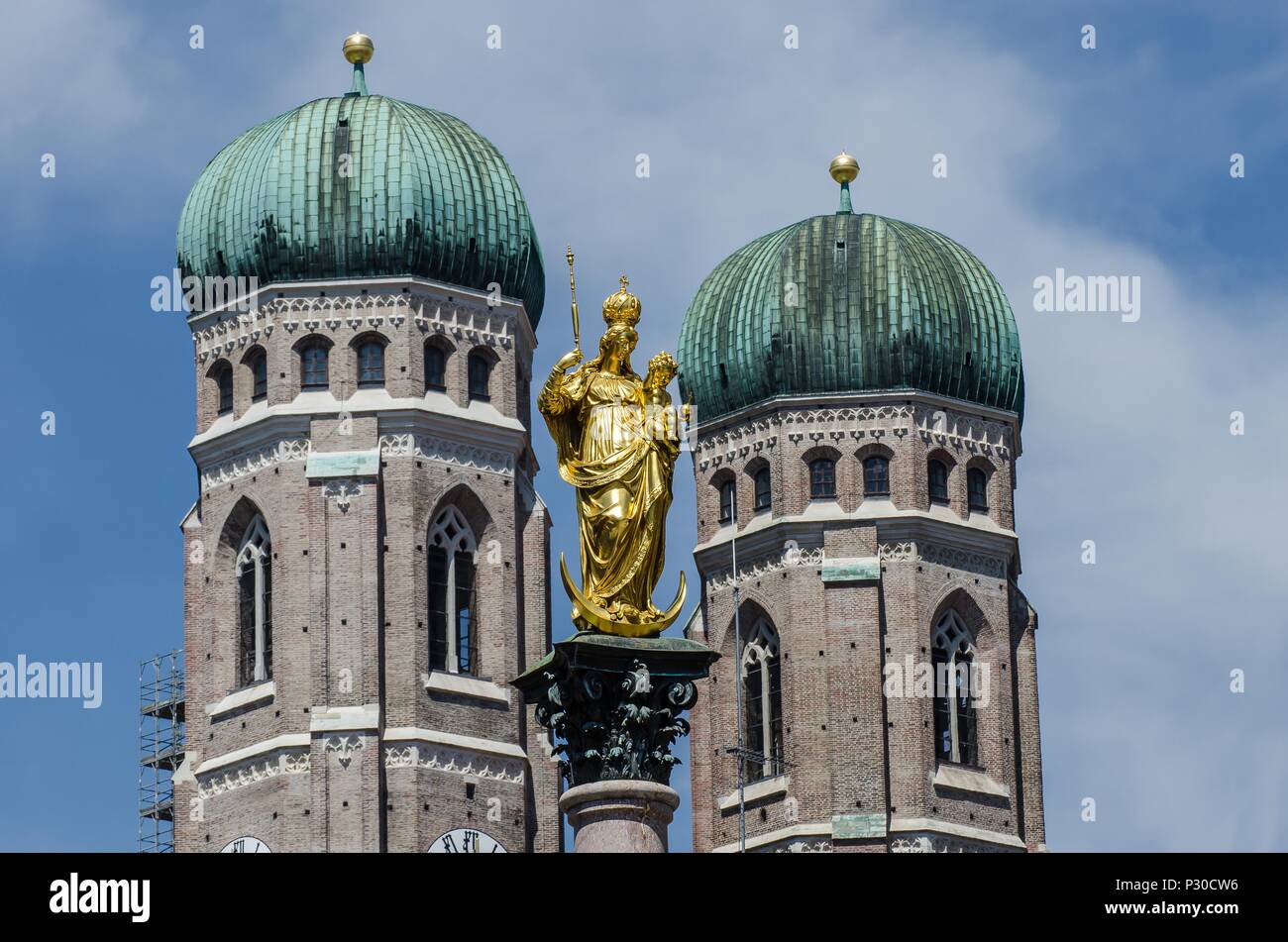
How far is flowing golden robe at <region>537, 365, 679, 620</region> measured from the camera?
157ft

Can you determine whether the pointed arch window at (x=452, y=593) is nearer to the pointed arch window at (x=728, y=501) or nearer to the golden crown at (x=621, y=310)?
the pointed arch window at (x=728, y=501)

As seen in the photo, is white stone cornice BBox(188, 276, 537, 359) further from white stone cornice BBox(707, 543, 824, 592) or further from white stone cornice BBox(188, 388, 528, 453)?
white stone cornice BBox(707, 543, 824, 592)

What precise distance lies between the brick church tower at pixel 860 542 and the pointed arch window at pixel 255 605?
10.2 meters

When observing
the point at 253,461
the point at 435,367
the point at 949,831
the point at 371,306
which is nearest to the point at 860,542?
the point at 949,831

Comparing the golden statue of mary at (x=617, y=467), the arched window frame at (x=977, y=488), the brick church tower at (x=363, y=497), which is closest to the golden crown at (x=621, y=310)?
the golden statue of mary at (x=617, y=467)

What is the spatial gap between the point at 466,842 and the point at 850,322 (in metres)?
15.9

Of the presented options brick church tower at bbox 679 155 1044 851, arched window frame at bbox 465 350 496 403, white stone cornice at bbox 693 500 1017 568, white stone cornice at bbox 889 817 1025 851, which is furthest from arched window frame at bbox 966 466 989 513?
arched window frame at bbox 465 350 496 403

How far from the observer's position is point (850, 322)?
9175 cm

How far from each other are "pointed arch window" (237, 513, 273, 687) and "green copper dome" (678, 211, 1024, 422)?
35.6 feet

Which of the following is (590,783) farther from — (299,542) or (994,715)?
(994,715)

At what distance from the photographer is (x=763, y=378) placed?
92.2m

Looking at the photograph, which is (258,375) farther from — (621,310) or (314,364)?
(621,310)

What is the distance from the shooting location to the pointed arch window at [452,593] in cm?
8462
